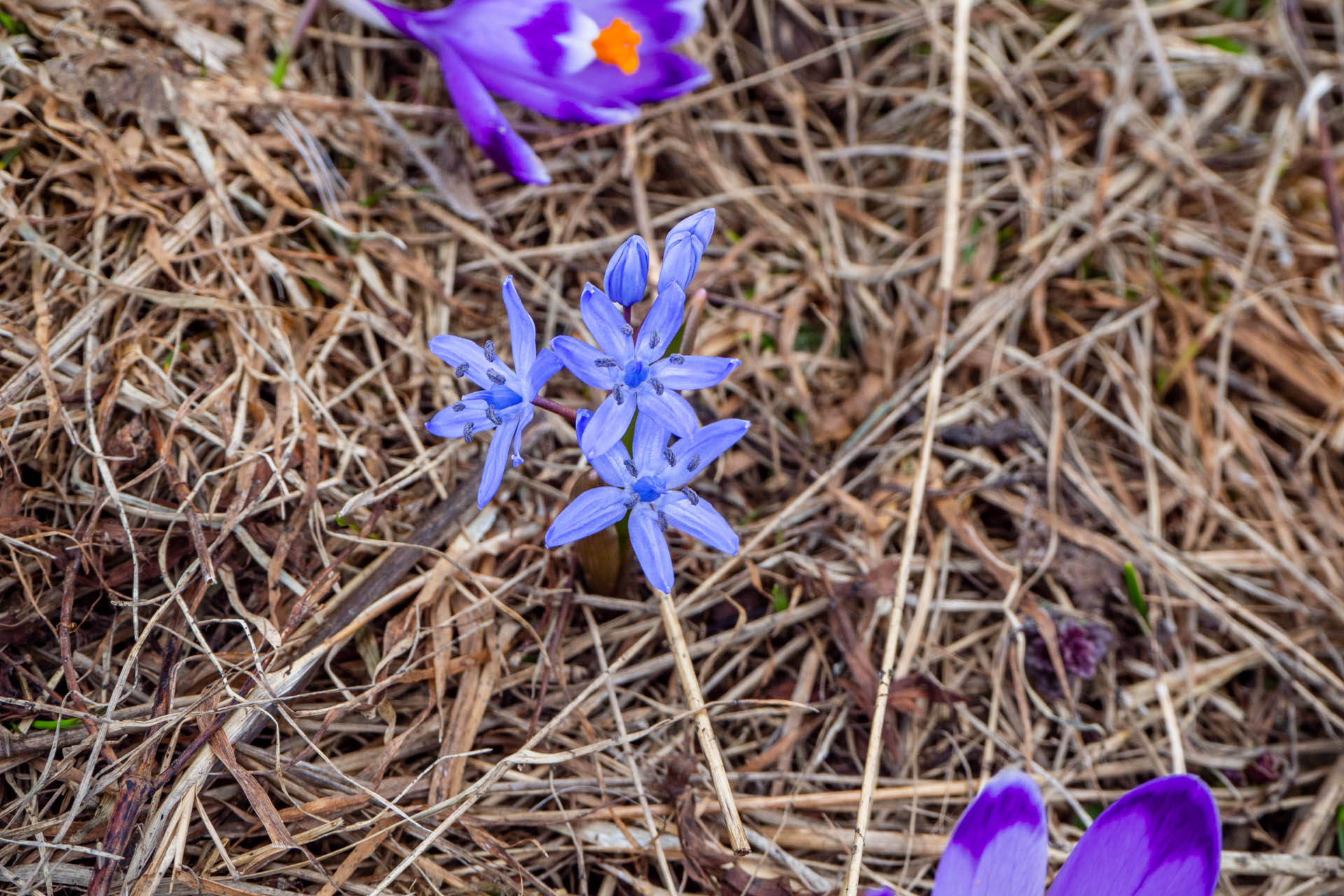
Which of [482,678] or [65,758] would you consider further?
[482,678]

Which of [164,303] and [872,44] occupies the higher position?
[872,44]

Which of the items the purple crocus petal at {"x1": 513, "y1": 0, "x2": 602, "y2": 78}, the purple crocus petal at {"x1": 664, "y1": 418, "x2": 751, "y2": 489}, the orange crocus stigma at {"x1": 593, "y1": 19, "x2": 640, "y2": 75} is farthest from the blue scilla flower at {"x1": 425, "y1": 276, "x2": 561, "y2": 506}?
the orange crocus stigma at {"x1": 593, "y1": 19, "x2": 640, "y2": 75}

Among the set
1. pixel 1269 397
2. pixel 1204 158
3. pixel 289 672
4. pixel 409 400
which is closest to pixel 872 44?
pixel 1204 158

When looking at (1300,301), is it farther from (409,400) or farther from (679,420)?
(409,400)

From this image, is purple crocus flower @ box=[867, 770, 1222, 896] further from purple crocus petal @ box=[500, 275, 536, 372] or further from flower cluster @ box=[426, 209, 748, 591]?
purple crocus petal @ box=[500, 275, 536, 372]

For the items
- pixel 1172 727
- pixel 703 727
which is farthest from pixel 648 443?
pixel 1172 727
